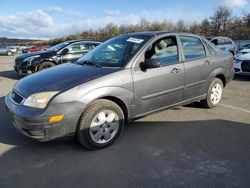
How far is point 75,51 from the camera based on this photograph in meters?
10.5

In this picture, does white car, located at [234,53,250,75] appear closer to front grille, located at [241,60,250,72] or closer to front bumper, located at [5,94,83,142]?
front grille, located at [241,60,250,72]

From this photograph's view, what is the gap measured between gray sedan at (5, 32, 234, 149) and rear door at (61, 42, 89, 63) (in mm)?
5596

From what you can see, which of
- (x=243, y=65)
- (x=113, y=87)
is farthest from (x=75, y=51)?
(x=113, y=87)

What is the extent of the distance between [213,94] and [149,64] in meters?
2.19

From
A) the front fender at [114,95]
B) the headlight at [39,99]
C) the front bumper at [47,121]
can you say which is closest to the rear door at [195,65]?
the front fender at [114,95]

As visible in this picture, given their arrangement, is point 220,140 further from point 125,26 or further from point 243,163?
point 125,26

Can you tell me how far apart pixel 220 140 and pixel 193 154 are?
0.71 metres

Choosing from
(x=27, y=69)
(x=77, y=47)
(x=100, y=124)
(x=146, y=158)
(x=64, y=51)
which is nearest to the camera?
(x=146, y=158)

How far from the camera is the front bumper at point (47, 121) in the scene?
10.8 ft

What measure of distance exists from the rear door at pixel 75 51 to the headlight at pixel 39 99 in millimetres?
6979

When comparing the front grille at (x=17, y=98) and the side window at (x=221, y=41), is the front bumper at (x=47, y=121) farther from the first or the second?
the side window at (x=221, y=41)

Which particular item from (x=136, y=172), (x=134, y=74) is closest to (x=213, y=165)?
(x=136, y=172)

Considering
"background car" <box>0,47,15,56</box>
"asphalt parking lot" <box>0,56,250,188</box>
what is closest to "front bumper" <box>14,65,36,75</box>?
"asphalt parking lot" <box>0,56,250,188</box>

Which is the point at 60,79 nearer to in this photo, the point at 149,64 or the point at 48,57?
the point at 149,64
